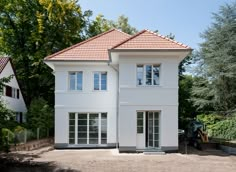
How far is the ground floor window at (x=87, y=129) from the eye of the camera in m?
21.5

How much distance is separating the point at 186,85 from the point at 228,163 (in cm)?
2745

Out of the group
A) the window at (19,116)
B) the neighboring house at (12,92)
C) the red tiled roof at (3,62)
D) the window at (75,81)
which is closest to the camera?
the window at (75,81)

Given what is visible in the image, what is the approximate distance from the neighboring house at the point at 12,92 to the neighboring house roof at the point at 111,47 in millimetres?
9612

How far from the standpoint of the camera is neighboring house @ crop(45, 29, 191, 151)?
1867 cm

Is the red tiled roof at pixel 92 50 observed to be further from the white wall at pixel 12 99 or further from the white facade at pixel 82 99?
the white wall at pixel 12 99

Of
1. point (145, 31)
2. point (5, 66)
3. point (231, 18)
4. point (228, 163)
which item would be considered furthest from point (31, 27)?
point (228, 163)

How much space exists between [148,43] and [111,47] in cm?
254

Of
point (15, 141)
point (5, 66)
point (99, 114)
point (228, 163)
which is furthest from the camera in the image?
point (5, 66)

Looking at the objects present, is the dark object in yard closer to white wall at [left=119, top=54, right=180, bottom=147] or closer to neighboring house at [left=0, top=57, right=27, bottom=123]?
white wall at [left=119, top=54, right=180, bottom=147]

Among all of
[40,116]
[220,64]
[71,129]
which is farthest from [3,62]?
[220,64]

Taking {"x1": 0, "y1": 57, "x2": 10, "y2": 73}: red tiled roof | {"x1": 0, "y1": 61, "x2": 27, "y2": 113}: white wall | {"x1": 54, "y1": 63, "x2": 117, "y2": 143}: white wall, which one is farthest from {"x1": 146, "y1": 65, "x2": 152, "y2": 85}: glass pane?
{"x1": 0, "y1": 57, "x2": 10, "y2": 73}: red tiled roof

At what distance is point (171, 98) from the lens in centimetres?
1888

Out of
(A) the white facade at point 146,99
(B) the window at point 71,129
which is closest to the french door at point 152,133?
(A) the white facade at point 146,99

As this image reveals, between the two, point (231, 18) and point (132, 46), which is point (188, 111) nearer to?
point (231, 18)
